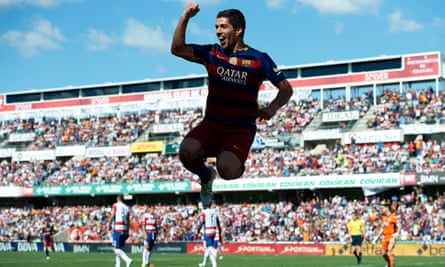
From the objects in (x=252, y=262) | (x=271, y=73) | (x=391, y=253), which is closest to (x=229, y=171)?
(x=271, y=73)

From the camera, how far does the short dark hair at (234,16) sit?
30.7 feet

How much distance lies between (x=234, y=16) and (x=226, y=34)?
0.84 ft

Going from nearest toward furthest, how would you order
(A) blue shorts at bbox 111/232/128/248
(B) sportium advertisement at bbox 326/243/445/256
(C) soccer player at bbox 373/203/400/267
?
(C) soccer player at bbox 373/203/400/267
(A) blue shorts at bbox 111/232/128/248
(B) sportium advertisement at bbox 326/243/445/256

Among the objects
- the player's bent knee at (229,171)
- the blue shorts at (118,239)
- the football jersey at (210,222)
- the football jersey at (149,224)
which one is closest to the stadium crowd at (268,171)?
the football jersey at (210,222)

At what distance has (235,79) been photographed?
955cm

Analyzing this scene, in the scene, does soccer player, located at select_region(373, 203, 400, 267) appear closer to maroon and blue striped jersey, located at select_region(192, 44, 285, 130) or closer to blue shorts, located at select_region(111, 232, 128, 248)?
blue shorts, located at select_region(111, 232, 128, 248)

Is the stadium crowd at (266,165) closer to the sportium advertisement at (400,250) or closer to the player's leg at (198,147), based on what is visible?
the sportium advertisement at (400,250)

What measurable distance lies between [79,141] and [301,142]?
65.1 ft

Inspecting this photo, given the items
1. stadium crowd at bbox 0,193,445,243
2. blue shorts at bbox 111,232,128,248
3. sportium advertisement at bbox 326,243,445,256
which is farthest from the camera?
stadium crowd at bbox 0,193,445,243

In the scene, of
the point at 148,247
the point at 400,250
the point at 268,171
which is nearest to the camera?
the point at 148,247

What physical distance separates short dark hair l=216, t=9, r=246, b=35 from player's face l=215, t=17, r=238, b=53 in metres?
0.04

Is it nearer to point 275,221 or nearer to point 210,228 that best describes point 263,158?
point 275,221

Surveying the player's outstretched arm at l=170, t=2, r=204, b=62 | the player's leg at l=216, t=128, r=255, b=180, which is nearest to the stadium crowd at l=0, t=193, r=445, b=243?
the player's leg at l=216, t=128, r=255, b=180

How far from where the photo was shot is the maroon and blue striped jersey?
31.3 ft
